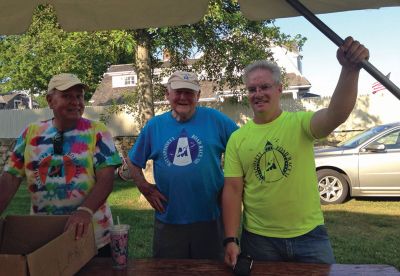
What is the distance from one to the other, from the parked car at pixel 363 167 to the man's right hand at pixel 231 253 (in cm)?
635

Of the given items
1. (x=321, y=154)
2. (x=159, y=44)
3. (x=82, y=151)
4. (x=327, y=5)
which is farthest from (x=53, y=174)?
(x=159, y=44)

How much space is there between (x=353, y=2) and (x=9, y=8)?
2.03 metres

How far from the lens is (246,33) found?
10469mm

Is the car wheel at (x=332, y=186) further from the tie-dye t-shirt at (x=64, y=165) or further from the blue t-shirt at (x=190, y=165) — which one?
the tie-dye t-shirt at (x=64, y=165)

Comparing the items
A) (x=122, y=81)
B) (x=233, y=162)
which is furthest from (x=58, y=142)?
(x=122, y=81)

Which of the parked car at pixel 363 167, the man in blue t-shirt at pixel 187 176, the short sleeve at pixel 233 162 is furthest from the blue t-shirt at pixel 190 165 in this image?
the parked car at pixel 363 167

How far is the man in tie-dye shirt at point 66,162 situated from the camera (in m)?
2.60

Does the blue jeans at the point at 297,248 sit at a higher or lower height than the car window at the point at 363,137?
lower

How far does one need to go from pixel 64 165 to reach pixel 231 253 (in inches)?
42.8

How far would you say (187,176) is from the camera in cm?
295

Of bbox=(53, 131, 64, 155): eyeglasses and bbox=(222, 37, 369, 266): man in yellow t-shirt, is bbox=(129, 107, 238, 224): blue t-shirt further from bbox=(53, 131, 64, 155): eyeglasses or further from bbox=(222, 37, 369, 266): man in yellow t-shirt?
bbox=(53, 131, 64, 155): eyeglasses

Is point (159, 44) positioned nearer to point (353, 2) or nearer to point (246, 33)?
point (246, 33)

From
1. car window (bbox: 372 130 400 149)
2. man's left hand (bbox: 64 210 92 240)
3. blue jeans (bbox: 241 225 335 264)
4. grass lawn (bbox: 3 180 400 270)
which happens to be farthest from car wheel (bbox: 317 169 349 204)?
man's left hand (bbox: 64 210 92 240)

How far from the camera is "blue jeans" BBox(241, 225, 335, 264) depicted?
2.42 m
